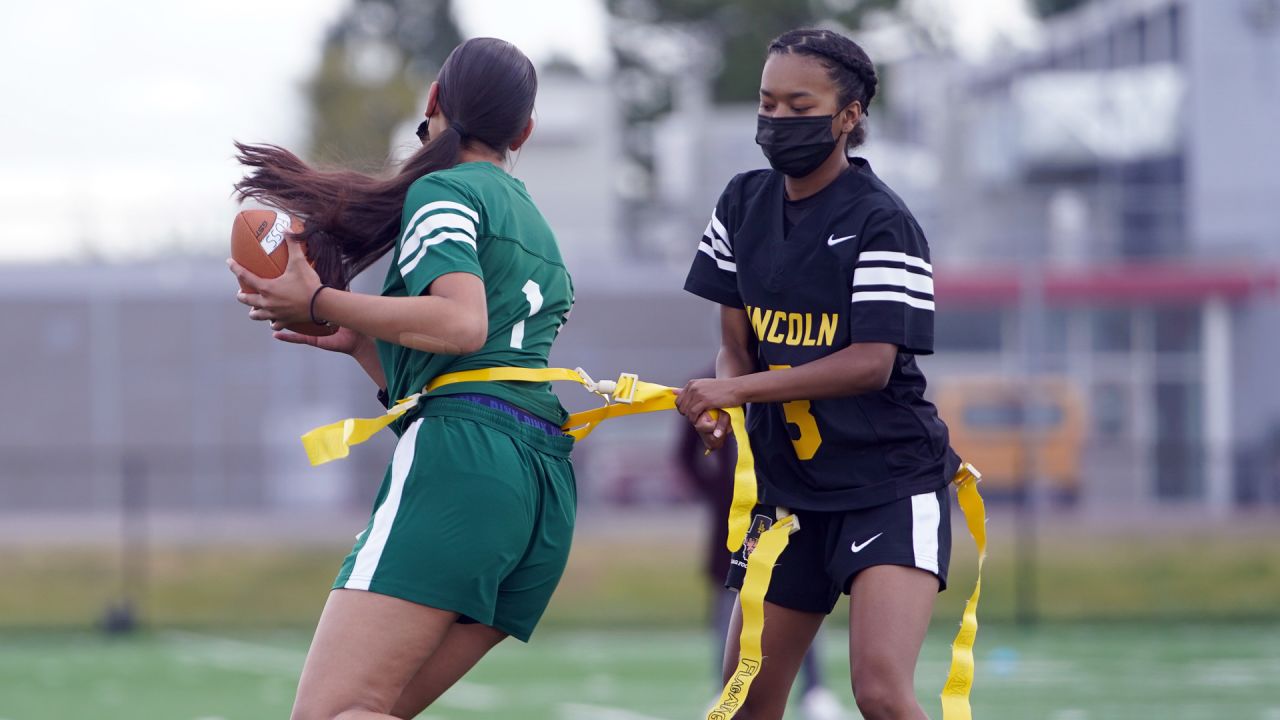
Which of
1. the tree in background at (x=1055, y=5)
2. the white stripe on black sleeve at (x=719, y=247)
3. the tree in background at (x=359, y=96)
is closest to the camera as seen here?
the white stripe on black sleeve at (x=719, y=247)

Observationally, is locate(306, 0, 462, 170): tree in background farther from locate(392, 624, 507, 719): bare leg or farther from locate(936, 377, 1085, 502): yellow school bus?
locate(392, 624, 507, 719): bare leg

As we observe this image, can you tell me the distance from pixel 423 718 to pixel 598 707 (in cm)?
113

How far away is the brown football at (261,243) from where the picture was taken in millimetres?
4184

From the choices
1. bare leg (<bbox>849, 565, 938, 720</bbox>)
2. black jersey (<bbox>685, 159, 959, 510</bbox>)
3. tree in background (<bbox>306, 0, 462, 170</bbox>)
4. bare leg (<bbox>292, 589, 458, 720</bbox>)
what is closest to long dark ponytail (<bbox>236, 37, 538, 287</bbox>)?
black jersey (<bbox>685, 159, 959, 510</bbox>)

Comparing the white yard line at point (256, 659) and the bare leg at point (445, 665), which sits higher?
the bare leg at point (445, 665)

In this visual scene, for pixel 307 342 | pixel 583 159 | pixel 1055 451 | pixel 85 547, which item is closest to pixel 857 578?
pixel 307 342

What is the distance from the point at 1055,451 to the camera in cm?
2270

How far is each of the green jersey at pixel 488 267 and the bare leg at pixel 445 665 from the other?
588 mm

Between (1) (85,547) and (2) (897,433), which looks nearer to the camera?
(2) (897,433)

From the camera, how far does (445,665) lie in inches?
163

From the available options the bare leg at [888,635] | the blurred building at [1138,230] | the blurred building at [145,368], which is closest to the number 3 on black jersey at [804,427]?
the bare leg at [888,635]

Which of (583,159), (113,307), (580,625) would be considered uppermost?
(583,159)

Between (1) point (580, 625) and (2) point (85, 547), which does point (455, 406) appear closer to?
(1) point (580, 625)

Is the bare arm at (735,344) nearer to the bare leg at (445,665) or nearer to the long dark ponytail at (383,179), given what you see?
the long dark ponytail at (383,179)
